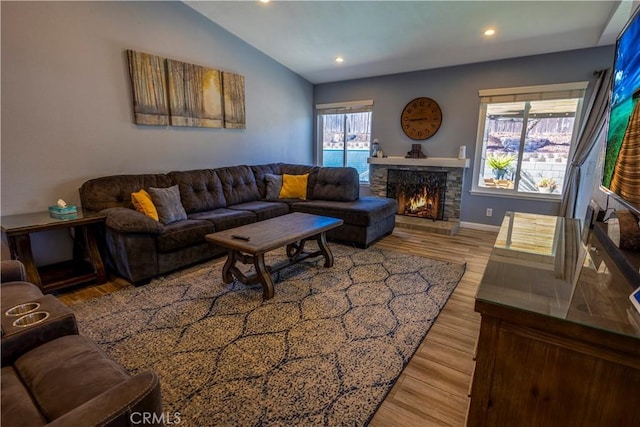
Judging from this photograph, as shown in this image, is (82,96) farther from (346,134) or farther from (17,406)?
(346,134)

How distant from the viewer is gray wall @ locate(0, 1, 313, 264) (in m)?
2.68

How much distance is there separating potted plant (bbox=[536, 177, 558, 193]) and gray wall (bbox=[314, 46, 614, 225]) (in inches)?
6.8

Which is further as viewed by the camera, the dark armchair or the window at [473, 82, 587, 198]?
the window at [473, 82, 587, 198]

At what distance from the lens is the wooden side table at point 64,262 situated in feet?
7.92

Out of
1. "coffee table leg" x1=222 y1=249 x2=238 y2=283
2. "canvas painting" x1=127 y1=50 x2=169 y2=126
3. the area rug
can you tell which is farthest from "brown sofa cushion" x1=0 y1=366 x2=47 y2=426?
"canvas painting" x1=127 y1=50 x2=169 y2=126

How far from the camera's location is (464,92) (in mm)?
4520

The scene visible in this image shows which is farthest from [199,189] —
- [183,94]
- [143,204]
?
[183,94]

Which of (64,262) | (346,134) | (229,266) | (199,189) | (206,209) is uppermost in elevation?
(346,134)

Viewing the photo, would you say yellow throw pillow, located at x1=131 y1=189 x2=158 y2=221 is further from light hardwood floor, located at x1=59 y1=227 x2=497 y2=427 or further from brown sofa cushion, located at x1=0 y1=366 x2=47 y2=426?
brown sofa cushion, located at x1=0 y1=366 x2=47 y2=426

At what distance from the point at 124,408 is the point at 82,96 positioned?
3.33 metres

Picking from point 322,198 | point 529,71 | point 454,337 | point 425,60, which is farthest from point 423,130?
point 454,337

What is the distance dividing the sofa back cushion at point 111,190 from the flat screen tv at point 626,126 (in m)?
3.80

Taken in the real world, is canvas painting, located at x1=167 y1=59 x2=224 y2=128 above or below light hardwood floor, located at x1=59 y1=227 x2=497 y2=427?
above

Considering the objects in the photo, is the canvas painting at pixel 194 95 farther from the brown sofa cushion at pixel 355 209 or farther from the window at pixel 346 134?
the window at pixel 346 134
